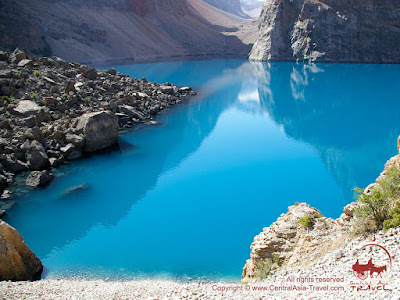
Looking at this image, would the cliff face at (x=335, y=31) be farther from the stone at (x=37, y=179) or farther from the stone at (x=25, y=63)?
the stone at (x=37, y=179)

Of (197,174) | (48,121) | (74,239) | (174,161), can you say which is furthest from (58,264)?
(48,121)

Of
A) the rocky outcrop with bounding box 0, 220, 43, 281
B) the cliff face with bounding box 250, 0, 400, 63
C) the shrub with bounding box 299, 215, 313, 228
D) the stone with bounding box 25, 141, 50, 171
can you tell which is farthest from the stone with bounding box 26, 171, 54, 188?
the cliff face with bounding box 250, 0, 400, 63

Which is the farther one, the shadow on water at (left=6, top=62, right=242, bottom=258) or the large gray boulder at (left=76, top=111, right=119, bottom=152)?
the large gray boulder at (left=76, top=111, right=119, bottom=152)

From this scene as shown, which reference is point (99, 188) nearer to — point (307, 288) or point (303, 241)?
point (303, 241)

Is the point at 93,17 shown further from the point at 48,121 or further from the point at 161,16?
the point at 48,121

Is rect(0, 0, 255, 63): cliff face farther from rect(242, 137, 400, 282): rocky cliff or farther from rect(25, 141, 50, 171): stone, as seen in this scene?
rect(242, 137, 400, 282): rocky cliff

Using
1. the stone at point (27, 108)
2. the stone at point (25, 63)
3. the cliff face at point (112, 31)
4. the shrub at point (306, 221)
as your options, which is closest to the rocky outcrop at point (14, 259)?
the shrub at point (306, 221)

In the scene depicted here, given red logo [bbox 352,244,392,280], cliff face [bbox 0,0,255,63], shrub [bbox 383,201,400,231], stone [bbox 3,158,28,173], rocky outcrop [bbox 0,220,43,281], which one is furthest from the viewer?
cliff face [bbox 0,0,255,63]

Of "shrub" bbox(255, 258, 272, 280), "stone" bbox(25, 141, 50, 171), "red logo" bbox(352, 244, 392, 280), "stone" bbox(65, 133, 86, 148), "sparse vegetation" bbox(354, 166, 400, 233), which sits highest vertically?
"sparse vegetation" bbox(354, 166, 400, 233)
